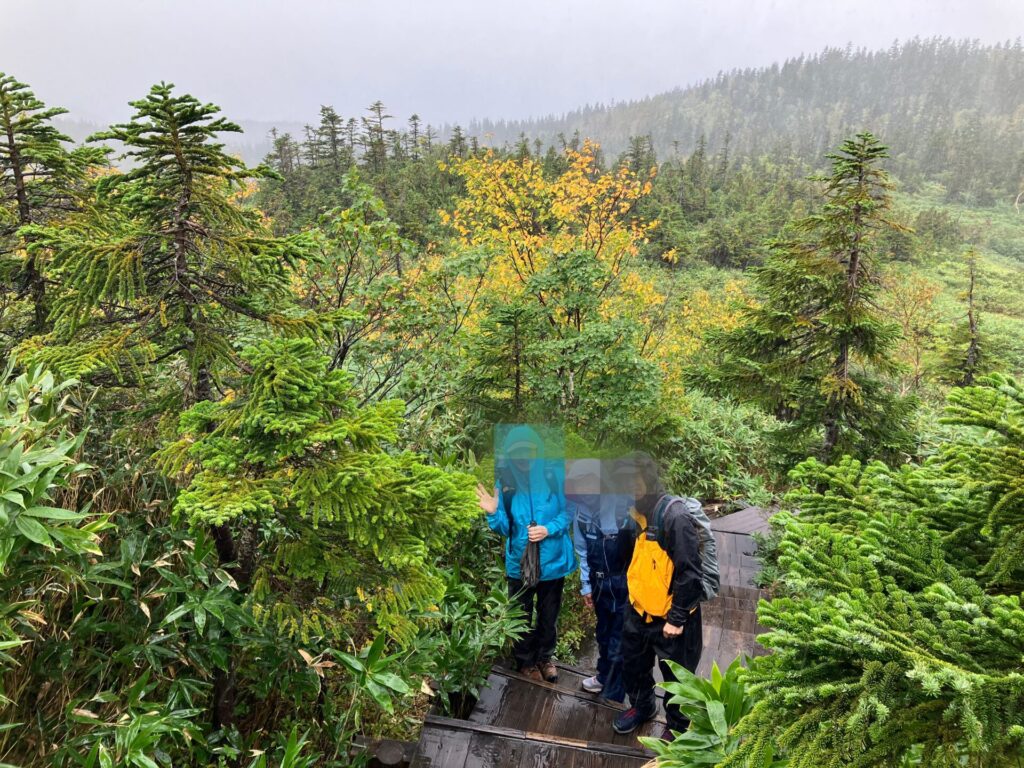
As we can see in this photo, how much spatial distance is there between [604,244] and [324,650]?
286 inches

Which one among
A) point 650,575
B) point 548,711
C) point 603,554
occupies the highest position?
point 650,575

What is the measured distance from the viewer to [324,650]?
2279 millimetres

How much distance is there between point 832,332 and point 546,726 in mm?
3685

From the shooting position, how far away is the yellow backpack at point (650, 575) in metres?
2.91

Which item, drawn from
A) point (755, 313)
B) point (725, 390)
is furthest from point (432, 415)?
point (755, 313)

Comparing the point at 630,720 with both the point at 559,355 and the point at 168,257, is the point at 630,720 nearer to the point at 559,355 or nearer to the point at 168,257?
the point at 559,355

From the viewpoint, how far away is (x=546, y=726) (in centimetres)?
319

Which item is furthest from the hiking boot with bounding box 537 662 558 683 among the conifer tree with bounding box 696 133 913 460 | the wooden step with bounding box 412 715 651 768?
the conifer tree with bounding box 696 133 913 460

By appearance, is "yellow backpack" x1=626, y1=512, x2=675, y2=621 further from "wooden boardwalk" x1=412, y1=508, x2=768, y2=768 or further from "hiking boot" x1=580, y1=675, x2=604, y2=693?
"hiking boot" x1=580, y1=675, x2=604, y2=693

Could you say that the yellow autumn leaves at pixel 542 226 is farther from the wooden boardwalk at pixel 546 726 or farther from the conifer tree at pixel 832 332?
the wooden boardwalk at pixel 546 726

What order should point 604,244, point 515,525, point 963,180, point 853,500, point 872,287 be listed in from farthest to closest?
point 963,180 < point 604,244 < point 872,287 < point 515,525 < point 853,500

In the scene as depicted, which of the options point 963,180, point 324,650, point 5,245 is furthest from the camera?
point 963,180

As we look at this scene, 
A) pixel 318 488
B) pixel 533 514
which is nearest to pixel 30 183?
pixel 318 488

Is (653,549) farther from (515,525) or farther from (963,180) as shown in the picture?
(963,180)
